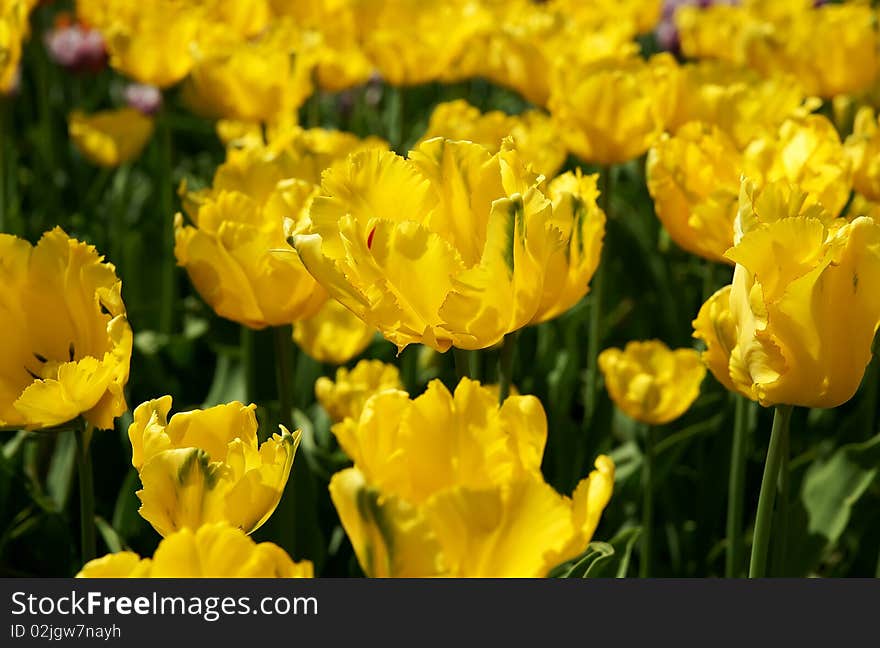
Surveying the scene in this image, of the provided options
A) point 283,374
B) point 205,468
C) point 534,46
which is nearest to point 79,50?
point 534,46

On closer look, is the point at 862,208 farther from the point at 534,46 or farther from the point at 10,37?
the point at 10,37

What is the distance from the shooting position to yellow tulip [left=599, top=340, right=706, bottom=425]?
6.43ft

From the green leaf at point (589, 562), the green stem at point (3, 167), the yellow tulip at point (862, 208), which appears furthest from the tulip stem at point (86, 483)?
the green stem at point (3, 167)

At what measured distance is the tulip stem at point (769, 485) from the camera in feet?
4.32

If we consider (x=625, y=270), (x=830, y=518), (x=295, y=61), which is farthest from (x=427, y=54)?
(x=830, y=518)

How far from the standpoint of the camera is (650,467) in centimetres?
198

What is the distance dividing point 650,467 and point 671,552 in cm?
37

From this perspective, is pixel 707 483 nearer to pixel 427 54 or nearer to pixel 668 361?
pixel 668 361

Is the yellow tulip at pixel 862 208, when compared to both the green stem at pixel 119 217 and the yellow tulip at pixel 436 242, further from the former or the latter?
the green stem at pixel 119 217

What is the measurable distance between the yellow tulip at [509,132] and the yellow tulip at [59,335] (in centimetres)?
97

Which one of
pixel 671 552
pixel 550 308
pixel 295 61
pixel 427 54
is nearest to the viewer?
pixel 550 308

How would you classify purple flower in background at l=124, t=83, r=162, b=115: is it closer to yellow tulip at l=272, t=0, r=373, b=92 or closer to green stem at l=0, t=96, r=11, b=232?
yellow tulip at l=272, t=0, r=373, b=92

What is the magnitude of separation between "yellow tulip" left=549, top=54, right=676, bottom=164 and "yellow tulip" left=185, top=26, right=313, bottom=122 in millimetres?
653

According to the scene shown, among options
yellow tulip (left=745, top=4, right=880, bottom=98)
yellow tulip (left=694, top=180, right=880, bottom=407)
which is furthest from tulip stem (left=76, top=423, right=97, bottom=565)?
yellow tulip (left=745, top=4, right=880, bottom=98)
